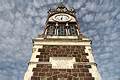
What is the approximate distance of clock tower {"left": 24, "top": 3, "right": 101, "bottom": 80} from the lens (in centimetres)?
1125

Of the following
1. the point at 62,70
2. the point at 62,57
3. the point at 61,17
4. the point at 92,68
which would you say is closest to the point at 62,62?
the point at 62,57

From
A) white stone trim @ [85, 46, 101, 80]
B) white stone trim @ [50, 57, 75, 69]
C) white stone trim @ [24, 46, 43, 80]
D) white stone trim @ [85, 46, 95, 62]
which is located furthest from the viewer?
white stone trim @ [85, 46, 95, 62]

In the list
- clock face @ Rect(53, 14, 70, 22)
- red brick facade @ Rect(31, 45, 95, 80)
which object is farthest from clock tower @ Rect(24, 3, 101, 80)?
clock face @ Rect(53, 14, 70, 22)

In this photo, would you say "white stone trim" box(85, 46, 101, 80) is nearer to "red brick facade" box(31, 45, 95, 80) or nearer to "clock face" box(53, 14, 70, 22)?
"red brick facade" box(31, 45, 95, 80)

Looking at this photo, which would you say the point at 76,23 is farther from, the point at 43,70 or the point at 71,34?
the point at 43,70

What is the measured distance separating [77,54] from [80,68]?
1.30 metres

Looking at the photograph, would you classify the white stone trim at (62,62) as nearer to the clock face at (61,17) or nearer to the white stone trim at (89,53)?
the white stone trim at (89,53)

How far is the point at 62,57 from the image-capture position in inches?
495

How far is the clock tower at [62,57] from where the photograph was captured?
11245 millimetres

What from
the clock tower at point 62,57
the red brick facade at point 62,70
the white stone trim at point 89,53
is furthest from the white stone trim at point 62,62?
the white stone trim at point 89,53

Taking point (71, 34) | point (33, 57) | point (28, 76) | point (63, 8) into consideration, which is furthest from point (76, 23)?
point (28, 76)

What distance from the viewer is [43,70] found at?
37.8ft

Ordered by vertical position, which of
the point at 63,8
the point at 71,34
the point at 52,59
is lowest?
the point at 52,59

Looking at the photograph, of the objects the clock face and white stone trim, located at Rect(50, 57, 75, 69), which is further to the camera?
the clock face
